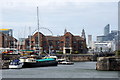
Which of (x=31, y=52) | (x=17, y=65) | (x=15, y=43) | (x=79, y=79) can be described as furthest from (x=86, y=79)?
(x=15, y=43)

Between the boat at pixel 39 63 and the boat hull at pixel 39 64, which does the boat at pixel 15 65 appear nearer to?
the boat hull at pixel 39 64

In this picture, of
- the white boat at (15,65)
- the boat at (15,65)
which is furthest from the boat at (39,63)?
the boat at (15,65)

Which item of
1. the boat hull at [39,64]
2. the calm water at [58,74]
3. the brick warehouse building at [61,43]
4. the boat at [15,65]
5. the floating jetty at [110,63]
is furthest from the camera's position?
the brick warehouse building at [61,43]

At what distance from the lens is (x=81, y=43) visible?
19538 cm

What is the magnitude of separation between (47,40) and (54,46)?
6427mm

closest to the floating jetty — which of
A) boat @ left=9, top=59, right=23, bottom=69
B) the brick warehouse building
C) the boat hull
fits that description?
boat @ left=9, top=59, right=23, bottom=69

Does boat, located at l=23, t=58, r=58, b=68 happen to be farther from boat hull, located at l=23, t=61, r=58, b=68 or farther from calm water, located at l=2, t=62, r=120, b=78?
calm water, located at l=2, t=62, r=120, b=78

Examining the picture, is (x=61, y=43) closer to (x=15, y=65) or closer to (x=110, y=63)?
(x=15, y=65)

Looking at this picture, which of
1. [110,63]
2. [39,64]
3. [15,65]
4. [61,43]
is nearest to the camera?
[110,63]

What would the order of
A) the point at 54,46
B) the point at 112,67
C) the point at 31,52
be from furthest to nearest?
1. the point at 54,46
2. the point at 31,52
3. the point at 112,67

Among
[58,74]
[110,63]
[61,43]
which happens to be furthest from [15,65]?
[61,43]

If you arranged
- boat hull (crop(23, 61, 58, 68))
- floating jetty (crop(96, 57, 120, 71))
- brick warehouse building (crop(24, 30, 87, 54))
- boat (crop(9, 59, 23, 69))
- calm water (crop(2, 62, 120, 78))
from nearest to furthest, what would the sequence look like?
1. calm water (crop(2, 62, 120, 78))
2. floating jetty (crop(96, 57, 120, 71))
3. boat (crop(9, 59, 23, 69))
4. boat hull (crop(23, 61, 58, 68))
5. brick warehouse building (crop(24, 30, 87, 54))

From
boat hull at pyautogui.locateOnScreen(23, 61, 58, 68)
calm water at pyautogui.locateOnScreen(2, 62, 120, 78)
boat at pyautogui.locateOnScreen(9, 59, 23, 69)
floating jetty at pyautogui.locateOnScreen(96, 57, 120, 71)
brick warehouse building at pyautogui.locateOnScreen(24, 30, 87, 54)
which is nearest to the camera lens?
calm water at pyautogui.locateOnScreen(2, 62, 120, 78)

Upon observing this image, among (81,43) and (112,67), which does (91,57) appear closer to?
(81,43)
